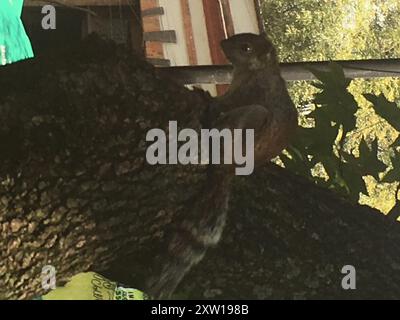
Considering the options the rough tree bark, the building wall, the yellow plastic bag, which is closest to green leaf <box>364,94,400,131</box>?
the rough tree bark

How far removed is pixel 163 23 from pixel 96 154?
→ 1.38m

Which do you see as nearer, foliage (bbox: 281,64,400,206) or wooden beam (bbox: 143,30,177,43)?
foliage (bbox: 281,64,400,206)

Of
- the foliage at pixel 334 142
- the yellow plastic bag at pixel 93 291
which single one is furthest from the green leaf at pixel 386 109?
the yellow plastic bag at pixel 93 291

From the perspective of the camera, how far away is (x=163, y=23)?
6.25 ft

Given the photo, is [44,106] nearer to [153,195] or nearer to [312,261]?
[153,195]

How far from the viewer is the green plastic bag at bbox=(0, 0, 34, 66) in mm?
880

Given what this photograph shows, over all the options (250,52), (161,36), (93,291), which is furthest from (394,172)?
(161,36)

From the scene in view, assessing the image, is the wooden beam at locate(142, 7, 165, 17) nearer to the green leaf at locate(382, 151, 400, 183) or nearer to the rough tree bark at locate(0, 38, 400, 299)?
the green leaf at locate(382, 151, 400, 183)

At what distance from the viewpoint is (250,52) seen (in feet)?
2.36

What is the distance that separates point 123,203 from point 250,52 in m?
0.22

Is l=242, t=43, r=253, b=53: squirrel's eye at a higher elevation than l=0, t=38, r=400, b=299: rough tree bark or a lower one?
higher

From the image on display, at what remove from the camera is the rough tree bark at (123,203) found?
22.2 inches

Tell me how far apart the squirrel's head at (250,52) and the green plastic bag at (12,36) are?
28 centimetres
